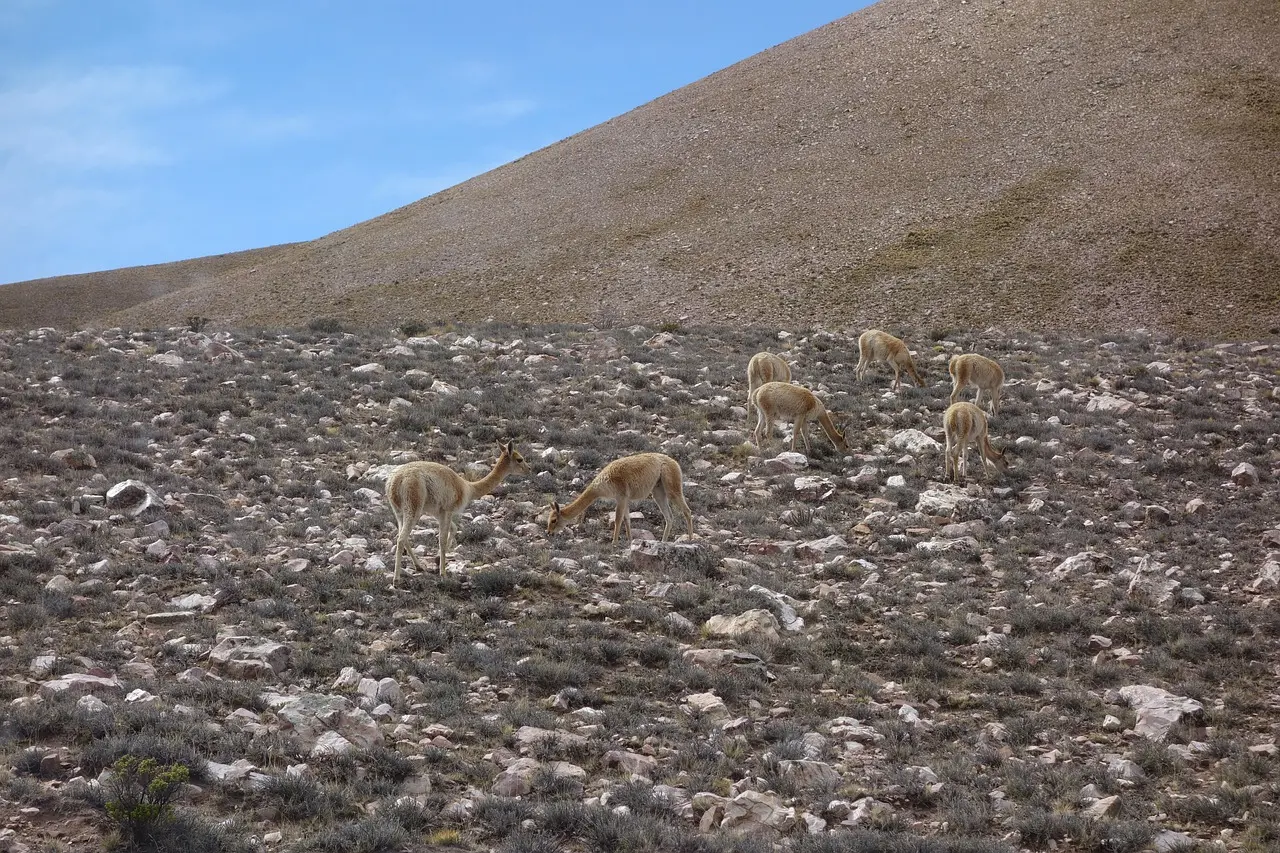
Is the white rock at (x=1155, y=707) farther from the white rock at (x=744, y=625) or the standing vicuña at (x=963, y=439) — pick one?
the standing vicuña at (x=963, y=439)

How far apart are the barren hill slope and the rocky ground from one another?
25.5 meters

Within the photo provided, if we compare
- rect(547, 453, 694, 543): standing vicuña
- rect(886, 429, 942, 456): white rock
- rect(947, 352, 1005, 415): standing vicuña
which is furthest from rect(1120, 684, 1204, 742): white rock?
rect(947, 352, 1005, 415): standing vicuña

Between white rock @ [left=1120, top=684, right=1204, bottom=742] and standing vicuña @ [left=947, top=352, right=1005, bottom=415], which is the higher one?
standing vicuña @ [left=947, top=352, right=1005, bottom=415]

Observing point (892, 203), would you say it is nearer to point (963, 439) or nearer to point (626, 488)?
point (963, 439)

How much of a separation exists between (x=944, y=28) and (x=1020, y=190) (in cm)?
Result: 2243

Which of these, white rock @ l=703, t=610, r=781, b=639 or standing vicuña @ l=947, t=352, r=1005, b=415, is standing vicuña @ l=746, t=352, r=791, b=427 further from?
white rock @ l=703, t=610, r=781, b=639

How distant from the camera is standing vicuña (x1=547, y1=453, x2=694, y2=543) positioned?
13414 millimetres

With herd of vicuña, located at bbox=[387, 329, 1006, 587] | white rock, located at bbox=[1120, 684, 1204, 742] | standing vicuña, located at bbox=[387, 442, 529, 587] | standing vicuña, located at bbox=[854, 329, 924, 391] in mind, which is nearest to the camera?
white rock, located at bbox=[1120, 684, 1204, 742]

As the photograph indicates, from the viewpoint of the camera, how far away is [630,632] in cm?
1066

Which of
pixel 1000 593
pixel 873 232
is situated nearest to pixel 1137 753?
pixel 1000 593

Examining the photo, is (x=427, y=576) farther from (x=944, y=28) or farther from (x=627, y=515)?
(x=944, y=28)

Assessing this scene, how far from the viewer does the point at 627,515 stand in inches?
543

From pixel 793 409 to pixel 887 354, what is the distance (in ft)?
20.6

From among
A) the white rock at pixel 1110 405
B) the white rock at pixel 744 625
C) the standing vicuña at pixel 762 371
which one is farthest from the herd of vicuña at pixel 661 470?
the white rock at pixel 744 625
